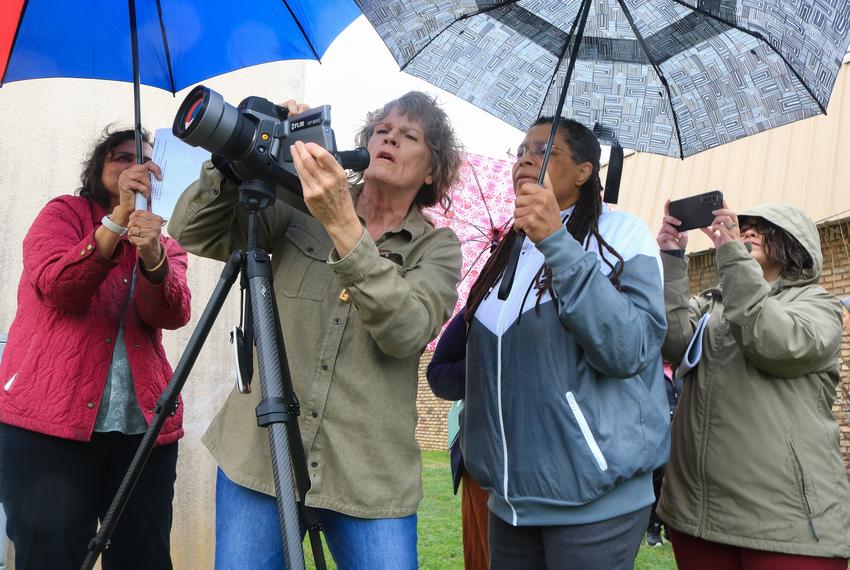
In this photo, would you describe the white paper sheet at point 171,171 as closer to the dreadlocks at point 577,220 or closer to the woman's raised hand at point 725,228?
the dreadlocks at point 577,220

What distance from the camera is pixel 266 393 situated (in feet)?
4.96

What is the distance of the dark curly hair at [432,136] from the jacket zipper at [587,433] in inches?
27.6

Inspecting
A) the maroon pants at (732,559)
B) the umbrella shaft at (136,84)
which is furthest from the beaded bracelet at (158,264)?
the maroon pants at (732,559)

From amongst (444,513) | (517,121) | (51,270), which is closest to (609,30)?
(517,121)

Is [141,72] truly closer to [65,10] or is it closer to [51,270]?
[65,10]

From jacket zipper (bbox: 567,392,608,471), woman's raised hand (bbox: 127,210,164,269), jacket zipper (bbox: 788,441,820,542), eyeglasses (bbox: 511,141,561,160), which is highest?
eyeglasses (bbox: 511,141,561,160)

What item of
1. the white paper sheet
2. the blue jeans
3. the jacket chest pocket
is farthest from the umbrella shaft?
the blue jeans

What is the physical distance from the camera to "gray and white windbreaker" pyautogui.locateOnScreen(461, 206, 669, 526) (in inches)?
75.2

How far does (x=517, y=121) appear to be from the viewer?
2787mm

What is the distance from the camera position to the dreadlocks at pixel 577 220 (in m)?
2.18

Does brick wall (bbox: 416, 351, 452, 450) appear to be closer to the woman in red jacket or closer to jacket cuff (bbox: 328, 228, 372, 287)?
the woman in red jacket

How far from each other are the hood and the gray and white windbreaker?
772 millimetres

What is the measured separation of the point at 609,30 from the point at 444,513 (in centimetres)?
592

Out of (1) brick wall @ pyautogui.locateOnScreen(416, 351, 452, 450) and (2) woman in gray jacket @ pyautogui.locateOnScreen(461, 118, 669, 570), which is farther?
(1) brick wall @ pyautogui.locateOnScreen(416, 351, 452, 450)
